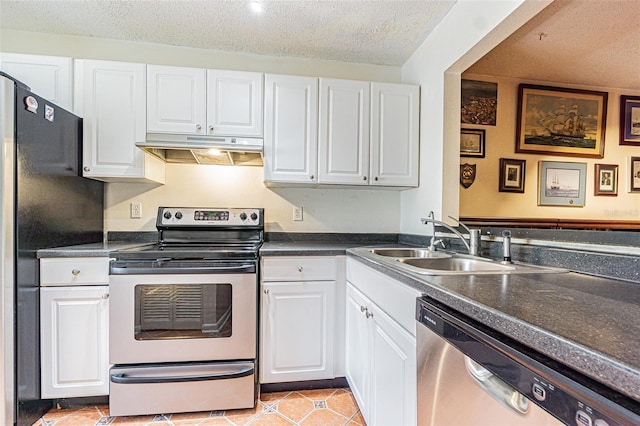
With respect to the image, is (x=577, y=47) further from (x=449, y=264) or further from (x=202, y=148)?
(x=202, y=148)

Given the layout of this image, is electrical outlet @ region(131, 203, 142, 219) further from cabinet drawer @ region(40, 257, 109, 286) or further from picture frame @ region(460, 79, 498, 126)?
picture frame @ region(460, 79, 498, 126)

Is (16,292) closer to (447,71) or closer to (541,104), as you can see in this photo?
(447,71)

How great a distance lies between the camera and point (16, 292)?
148 centimetres

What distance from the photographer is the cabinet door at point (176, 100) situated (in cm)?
199

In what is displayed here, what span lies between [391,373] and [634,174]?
2151 mm

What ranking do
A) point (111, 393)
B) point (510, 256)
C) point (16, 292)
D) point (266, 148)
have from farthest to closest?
1. point (266, 148)
2. point (111, 393)
3. point (16, 292)
4. point (510, 256)

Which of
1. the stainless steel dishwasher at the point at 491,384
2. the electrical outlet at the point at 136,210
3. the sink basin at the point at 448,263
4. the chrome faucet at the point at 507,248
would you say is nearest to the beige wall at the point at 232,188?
the electrical outlet at the point at 136,210

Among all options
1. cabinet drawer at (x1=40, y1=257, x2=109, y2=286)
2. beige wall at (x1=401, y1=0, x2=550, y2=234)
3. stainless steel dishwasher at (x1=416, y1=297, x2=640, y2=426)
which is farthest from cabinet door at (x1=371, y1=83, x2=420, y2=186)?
cabinet drawer at (x1=40, y1=257, x2=109, y2=286)

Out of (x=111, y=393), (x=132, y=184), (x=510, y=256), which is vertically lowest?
(x=111, y=393)

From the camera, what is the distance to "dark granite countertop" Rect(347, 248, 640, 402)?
Result: 432mm

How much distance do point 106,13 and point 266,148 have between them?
1.28 m

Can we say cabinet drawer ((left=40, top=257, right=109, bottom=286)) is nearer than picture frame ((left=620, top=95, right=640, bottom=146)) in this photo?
Yes

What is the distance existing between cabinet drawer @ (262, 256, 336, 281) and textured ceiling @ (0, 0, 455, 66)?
4.90 feet

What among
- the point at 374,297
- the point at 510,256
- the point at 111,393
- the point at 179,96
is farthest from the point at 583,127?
the point at 111,393
